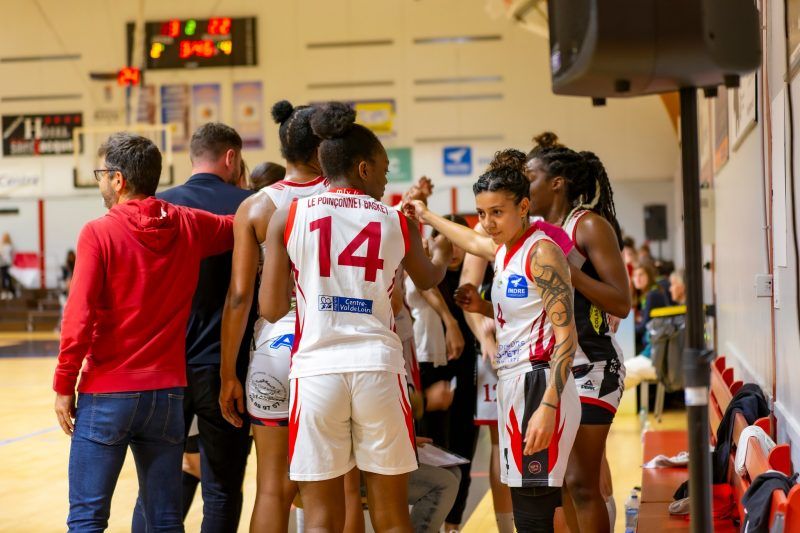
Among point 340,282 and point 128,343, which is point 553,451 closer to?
point 340,282

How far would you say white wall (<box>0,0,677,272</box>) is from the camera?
58.1ft

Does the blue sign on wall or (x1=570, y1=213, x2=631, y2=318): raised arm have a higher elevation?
the blue sign on wall

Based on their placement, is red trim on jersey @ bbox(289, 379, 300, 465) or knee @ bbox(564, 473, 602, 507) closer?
red trim on jersey @ bbox(289, 379, 300, 465)

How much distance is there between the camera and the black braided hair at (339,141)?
256 centimetres

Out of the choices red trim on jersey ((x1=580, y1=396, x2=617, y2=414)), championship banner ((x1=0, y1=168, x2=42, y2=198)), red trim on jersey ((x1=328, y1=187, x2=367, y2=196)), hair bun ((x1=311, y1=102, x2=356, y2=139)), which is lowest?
red trim on jersey ((x1=580, y1=396, x2=617, y2=414))

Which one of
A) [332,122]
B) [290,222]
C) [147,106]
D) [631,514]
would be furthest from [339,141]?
[147,106]

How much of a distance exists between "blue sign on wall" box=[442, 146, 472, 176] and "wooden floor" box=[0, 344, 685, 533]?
990 centimetres

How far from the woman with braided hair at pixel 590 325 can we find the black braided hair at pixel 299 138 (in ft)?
2.39

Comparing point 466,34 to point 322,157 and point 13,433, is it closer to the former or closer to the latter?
point 13,433

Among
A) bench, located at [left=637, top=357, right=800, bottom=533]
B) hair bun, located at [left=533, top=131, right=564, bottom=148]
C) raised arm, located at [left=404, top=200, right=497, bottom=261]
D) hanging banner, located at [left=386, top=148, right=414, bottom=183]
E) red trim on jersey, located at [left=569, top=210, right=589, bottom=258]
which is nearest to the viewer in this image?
bench, located at [left=637, top=357, right=800, bottom=533]

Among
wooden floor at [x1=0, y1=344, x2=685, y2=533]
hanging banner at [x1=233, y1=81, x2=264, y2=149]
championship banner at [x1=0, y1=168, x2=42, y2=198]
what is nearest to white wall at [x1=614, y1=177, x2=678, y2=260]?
hanging banner at [x1=233, y1=81, x2=264, y2=149]

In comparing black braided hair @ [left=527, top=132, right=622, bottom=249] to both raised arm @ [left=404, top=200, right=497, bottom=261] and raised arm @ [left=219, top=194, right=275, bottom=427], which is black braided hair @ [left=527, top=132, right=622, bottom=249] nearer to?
raised arm @ [left=404, top=200, right=497, bottom=261]

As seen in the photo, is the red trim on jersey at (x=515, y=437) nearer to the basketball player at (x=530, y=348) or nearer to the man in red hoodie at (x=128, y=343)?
the basketball player at (x=530, y=348)

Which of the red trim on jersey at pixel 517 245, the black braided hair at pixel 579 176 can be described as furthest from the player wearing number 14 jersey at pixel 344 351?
the black braided hair at pixel 579 176
